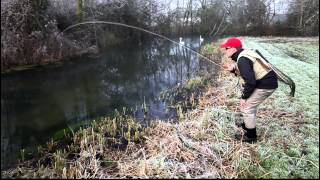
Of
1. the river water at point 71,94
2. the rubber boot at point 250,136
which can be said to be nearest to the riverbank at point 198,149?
the rubber boot at point 250,136

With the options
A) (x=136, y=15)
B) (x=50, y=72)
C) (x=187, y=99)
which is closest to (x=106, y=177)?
(x=187, y=99)

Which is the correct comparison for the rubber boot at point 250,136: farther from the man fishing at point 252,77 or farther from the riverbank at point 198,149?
the riverbank at point 198,149

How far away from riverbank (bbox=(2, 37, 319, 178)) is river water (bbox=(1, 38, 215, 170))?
80 centimetres

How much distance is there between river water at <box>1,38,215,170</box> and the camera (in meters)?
7.23

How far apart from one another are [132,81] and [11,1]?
4713 millimetres

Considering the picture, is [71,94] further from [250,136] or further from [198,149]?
[250,136]

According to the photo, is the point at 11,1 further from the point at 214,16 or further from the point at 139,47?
the point at 214,16

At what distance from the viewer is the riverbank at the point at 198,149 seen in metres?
4.82

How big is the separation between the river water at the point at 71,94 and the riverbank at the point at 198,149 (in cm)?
80

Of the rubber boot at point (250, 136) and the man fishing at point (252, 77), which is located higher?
the man fishing at point (252, 77)

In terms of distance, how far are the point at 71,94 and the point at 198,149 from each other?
5.15m

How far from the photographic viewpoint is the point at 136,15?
21.4 meters

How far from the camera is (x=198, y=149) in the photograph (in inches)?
211

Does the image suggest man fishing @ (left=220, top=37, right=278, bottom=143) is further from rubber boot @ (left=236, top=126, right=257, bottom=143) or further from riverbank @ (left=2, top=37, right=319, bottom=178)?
riverbank @ (left=2, top=37, right=319, bottom=178)
